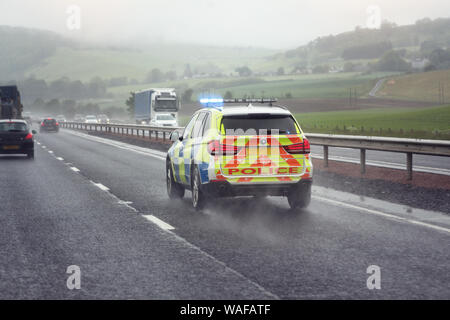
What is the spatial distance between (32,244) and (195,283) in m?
2.98

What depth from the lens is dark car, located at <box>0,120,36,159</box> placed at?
2595cm

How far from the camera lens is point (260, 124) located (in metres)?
11.0

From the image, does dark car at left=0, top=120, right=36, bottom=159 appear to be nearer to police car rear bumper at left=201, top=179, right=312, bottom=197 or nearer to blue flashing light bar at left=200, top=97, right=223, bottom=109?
blue flashing light bar at left=200, top=97, right=223, bottom=109

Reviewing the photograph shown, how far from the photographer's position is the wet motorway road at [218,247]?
624 centimetres

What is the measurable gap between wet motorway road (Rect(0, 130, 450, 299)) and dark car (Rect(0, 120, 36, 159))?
12.4 m

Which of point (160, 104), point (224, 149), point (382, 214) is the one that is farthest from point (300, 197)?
point (160, 104)

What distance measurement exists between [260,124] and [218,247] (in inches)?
126

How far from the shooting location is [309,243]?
8.48m

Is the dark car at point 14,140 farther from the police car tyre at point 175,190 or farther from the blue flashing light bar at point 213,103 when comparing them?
the blue flashing light bar at point 213,103

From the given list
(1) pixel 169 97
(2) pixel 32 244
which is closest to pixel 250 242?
(2) pixel 32 244

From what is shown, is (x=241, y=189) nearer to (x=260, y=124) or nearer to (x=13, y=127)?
(x=260, y=124)

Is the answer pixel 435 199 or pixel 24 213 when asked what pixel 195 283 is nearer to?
pixel 24 213

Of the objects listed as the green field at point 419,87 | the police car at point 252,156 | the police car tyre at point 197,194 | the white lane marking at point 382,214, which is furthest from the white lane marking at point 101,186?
the green field at point 419,87

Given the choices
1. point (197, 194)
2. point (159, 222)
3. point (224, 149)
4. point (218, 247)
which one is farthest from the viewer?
point (197, 194)
